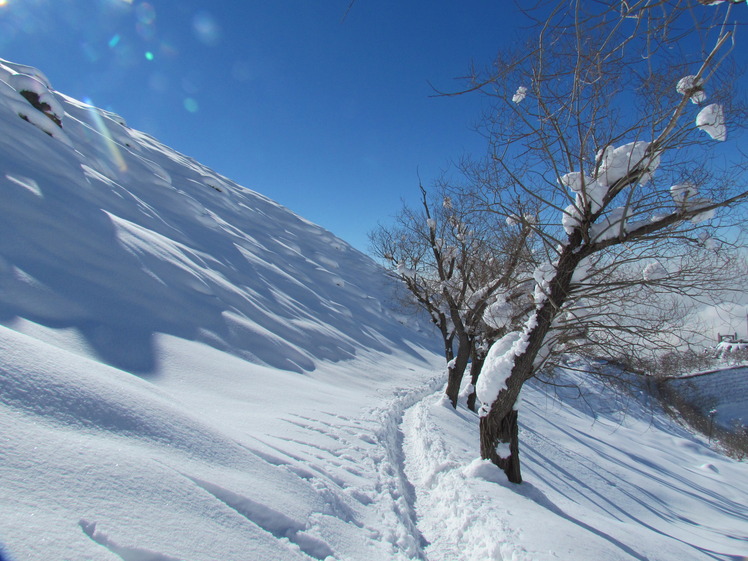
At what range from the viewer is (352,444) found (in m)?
5.54

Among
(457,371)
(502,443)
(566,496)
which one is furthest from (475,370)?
(502,443)

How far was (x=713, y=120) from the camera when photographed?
2834mm

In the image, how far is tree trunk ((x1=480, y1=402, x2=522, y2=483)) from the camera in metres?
4.92

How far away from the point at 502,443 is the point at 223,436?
381 cm

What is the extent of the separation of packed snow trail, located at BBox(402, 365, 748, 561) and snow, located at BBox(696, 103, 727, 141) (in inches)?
112

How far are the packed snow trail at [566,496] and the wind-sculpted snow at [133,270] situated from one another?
4564 millimetres

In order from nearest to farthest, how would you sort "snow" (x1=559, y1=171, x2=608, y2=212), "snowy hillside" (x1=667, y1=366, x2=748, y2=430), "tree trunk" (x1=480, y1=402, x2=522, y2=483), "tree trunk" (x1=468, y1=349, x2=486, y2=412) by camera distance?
"snow" (x1=559, y1=171, x2=608, y2=212) → "tree trunk" (x1=480, y1=402, x2=522, y2=483) → "tree trunk" (x1=468, y1=349, x2=486, y2=412) → "snowy hillside" (x1=667, y1=366, x2=748, y2=430)

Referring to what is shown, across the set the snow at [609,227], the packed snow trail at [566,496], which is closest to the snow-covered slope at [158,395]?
the packed snow trail at [566,496]

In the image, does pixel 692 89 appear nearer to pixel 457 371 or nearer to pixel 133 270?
pixel 457 371

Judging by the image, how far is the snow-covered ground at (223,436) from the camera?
1997 millimetres

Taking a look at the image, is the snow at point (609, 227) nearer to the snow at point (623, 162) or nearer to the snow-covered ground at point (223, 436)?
the snow at point (623, 162)

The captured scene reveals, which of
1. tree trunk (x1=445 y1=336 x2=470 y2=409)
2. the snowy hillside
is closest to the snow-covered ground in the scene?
tree trunk (x1=445 y1=336 x2=470 y2=409)

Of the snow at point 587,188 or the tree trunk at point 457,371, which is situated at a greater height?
the snow at point 587,188

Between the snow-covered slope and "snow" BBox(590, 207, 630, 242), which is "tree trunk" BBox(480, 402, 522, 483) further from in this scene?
"snow" BBox(590, 207, 630, 242)
